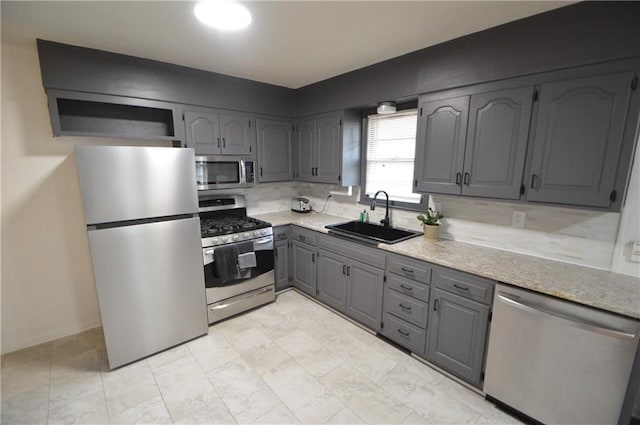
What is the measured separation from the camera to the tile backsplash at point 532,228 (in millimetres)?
1821

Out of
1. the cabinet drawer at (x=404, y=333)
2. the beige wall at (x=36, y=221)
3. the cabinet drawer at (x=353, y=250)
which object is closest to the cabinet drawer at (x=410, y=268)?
the cabinet drawer at (x=353, y=250)

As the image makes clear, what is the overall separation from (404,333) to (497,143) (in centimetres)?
161

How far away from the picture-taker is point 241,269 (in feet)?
9.21

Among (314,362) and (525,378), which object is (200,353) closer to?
(314,362)

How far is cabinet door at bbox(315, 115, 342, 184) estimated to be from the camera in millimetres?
3068

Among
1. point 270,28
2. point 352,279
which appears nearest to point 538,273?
point 352,279

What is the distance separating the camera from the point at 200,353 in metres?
2.38

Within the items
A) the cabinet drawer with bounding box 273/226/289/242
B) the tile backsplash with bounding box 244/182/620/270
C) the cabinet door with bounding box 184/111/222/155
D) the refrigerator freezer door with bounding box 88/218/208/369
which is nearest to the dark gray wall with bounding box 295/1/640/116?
the tile backsplash with bounding box 244/182/620/270

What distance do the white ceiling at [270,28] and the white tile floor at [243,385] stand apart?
246 centimetres

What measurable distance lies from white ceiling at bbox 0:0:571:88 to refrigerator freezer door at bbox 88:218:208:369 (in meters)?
1.37

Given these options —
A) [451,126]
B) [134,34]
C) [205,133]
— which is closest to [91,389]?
[205,133]

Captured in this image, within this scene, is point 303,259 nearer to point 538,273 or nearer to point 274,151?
point 274,151

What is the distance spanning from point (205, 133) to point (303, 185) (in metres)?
1.55

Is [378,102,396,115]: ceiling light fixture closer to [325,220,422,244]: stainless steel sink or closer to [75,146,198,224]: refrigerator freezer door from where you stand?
[325,220,422,244]: stainless steel sink
